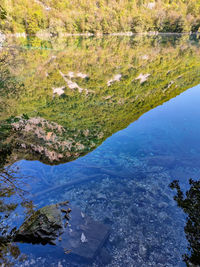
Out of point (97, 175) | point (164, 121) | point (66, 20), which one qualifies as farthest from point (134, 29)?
point (97, 175)

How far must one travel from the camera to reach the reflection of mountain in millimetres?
13859

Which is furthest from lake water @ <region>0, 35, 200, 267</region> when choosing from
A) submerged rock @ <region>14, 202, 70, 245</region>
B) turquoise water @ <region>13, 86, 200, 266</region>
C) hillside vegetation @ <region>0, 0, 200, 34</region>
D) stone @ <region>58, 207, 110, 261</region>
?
hillside vegetation @ <region>0, 0, 200, 34</region>

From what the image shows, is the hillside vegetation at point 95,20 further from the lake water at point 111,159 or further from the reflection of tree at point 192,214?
the reflection of tree at point 192,214

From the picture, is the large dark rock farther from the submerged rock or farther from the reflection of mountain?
the reflection of mountain

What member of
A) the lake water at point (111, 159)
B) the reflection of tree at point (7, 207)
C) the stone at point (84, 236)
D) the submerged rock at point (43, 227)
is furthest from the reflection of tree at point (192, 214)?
the reflection of tree at point (7, 207)

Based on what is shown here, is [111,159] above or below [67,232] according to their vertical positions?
above

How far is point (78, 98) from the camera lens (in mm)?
24312

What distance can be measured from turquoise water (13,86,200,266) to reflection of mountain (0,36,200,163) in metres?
1.51

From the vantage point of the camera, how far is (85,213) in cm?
830

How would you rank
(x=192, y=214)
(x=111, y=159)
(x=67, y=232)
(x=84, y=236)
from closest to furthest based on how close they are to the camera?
(x=84, y=236) < (x=67, y=232) < (x=192, y=214) < (x=111, y=159)

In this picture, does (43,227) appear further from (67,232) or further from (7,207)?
(7,207)

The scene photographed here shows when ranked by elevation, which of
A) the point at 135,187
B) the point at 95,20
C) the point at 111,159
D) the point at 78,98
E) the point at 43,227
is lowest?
the point at 43,227

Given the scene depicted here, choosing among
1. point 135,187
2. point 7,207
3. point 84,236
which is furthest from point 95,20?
point 84,236

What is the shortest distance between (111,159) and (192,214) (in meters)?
5.64
